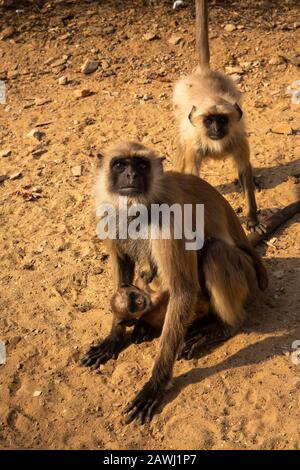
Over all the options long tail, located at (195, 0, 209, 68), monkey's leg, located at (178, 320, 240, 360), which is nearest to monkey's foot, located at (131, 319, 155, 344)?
monkey's leg, located at (178, 320, 240, 360)

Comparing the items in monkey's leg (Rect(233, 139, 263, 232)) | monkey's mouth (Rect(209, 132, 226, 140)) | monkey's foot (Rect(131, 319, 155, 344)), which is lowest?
monkey's foot (Rect(131, 319, 155, 344))

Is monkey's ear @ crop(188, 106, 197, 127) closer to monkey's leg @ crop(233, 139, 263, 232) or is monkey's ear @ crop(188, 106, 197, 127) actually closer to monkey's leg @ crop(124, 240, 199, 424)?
monkey's leg @ crop(233, 139, 263, 232)

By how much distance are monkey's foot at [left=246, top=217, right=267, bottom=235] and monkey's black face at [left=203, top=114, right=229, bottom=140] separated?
84cm

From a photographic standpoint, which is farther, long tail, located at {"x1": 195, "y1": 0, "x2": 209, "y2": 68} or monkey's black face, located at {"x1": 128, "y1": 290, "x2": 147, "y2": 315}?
long tail, located at {"x1": 195, "y1": 0, "x2": 209, "y2": 68}

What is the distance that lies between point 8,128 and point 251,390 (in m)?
4.62

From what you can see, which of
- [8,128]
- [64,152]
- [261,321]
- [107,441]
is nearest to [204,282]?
[261,321]

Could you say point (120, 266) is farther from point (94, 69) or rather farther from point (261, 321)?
point (94, 69)

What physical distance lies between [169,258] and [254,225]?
218 centimetres

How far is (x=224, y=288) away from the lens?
484cm

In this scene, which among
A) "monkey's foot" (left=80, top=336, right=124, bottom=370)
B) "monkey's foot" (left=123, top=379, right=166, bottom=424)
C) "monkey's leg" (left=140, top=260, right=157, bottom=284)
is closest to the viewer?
"monkey's foot" (left=123, top=379, right=166, bottom=424)

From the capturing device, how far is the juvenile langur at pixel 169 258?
14.8ft

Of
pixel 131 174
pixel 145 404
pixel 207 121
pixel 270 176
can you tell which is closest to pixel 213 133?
pixel 207 121

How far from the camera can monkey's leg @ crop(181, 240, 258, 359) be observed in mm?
4801

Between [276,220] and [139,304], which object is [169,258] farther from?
[276,220]
